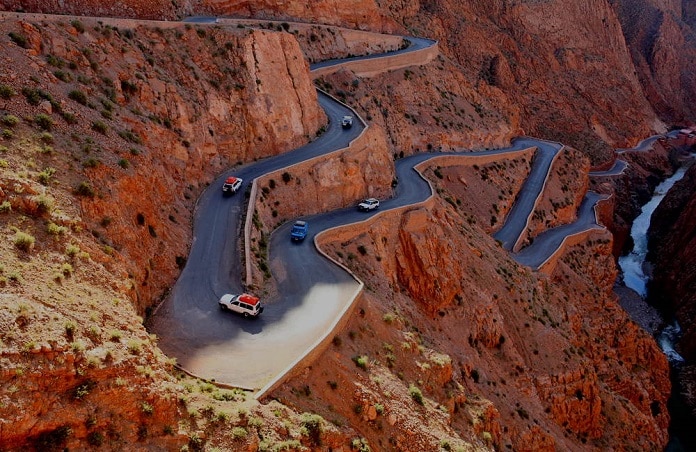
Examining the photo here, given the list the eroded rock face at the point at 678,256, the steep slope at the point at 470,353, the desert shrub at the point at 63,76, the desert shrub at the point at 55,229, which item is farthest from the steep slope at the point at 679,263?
the desert shrub at the point at 63,76

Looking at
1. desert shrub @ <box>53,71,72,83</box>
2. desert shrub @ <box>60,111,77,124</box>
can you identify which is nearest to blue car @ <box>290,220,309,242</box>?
desert shrub @ <box>60,111,77,124</box>

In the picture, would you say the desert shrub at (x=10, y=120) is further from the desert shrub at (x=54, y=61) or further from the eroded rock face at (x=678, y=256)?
the eroded rock face at (x=678, y=256)

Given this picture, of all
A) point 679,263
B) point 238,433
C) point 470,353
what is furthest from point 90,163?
point 679,263

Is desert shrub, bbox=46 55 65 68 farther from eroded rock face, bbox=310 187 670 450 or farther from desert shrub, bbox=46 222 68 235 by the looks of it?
eroded rock face, bbox=310 187 670 450

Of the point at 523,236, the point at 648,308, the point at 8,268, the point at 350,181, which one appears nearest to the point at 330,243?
the point at 350,181

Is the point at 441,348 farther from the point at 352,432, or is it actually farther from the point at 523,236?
the point at 523,236

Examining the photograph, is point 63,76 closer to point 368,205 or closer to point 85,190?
point 85,190
